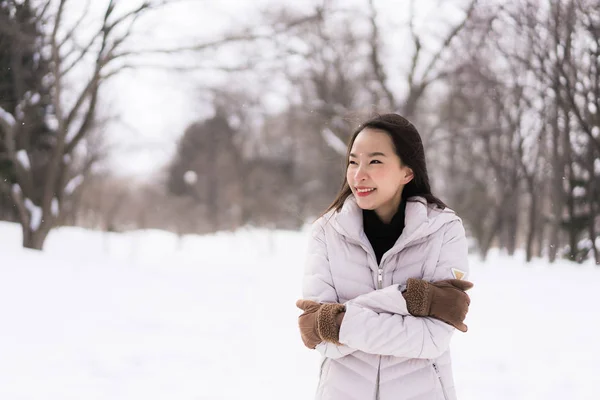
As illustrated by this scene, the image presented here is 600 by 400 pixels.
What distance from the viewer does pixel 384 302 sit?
181 centimetres

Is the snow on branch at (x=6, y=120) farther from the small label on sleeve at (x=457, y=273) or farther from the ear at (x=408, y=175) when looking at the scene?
the small label on sleeve at (x=457, y=273)

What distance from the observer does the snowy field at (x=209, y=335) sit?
5.04 meters

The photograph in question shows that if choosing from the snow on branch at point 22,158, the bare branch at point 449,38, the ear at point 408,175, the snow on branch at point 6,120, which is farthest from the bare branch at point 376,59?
the ear at point 408,175

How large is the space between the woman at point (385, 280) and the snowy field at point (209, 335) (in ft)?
10.6

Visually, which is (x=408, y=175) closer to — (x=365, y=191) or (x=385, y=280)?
(x=365, y=191)

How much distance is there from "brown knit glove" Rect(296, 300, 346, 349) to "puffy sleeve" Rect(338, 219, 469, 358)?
30mm

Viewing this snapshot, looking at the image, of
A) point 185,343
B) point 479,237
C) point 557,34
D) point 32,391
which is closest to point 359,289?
point 32,391

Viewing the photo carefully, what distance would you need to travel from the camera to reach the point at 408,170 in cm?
206

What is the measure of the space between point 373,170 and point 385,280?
38cm

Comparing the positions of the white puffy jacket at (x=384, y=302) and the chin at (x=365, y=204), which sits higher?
the chin at (x=365, y=204)

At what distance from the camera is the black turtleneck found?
2.06 m

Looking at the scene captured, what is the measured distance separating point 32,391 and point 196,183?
3394 centimetres

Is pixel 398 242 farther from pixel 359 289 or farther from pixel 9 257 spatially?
pixel 9 257

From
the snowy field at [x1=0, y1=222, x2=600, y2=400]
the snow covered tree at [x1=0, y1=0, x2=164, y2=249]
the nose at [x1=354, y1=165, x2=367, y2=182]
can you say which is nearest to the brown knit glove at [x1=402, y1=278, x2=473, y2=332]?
the nose at [x1=354, y1=165, x2=367, y2=182]
